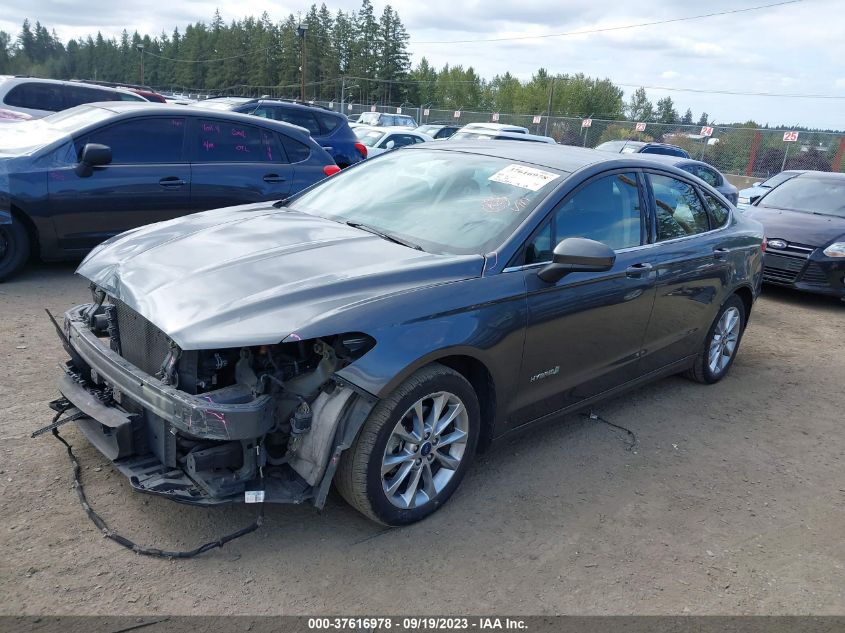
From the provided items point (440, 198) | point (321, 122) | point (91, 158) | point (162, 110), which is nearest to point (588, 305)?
point (440, 198)

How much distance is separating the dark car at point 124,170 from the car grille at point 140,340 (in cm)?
355

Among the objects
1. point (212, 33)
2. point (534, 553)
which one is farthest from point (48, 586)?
point (212, 33)

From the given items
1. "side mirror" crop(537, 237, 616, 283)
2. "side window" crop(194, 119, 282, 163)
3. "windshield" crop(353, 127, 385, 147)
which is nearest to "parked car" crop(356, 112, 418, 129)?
"windshield" crop(353, 127, 385, 147)

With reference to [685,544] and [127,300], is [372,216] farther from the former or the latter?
[685,544]

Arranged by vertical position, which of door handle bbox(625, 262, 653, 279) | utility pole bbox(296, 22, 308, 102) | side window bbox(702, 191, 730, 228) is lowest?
door handle bbox(625, 262, 653, 279)

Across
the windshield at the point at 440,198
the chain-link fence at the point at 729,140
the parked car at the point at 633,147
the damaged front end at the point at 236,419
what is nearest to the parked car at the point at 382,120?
the chain-link fence at the point at 729,140

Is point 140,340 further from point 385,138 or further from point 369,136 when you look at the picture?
point 369,136

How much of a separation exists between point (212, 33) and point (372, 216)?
12469 centimetres

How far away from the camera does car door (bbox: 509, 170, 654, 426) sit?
143 inches

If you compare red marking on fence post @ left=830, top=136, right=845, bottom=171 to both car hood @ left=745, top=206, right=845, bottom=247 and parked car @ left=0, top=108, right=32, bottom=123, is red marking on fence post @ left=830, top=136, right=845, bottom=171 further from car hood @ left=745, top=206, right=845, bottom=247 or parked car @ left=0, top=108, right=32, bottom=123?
parked car @ left=0, top=108, right=32, bottom=123

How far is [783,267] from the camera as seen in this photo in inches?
344

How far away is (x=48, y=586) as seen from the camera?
265 cm

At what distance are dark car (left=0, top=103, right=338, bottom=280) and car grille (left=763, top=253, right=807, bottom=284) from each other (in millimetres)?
5945

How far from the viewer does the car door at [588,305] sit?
3.62 meters
